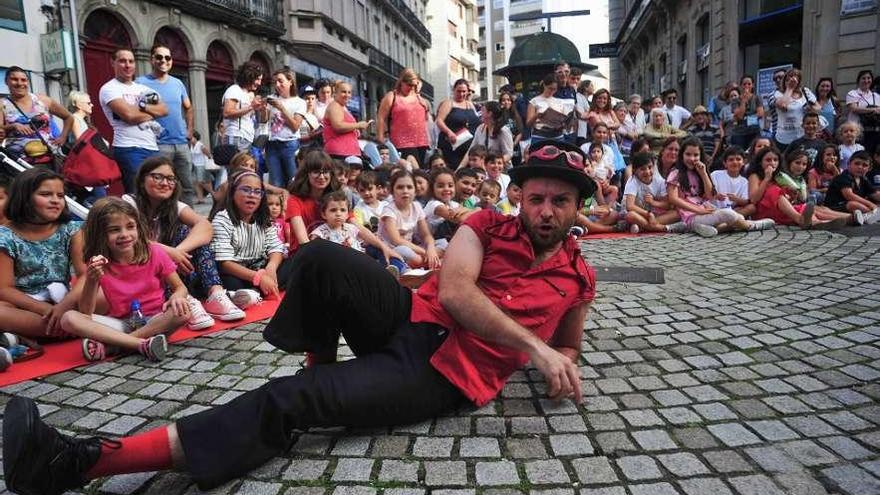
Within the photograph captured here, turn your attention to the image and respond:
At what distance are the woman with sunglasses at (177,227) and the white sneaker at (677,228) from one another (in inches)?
239

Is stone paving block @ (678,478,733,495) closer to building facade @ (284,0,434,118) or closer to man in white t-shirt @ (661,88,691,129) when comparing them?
man in white t-shirt @ (661,88,691,129)

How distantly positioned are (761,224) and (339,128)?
5777 mm

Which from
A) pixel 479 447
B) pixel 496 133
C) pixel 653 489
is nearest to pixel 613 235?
pixel 496 133

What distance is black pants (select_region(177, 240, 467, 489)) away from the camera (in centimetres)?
211

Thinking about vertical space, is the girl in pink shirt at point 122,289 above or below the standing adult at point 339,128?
below

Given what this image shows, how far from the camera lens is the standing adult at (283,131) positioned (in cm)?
760

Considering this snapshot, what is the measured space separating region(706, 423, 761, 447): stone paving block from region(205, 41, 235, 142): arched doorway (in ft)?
66.9

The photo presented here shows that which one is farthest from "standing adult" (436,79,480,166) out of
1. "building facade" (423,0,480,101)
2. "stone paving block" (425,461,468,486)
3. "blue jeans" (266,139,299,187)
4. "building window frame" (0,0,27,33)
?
"building facade" (423,0,480,101)

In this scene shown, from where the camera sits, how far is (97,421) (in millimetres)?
2734

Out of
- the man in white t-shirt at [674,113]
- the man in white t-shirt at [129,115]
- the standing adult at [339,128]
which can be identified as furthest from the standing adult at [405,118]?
the man in white t-shirt at [674,113]

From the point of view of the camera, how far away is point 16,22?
40.0ft

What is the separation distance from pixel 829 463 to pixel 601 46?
2938 centimetres

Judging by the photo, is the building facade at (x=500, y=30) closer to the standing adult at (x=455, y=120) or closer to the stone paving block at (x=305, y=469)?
the standing adult at (x=455, y=120)

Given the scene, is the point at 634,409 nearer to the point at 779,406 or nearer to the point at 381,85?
the point at 779,406
